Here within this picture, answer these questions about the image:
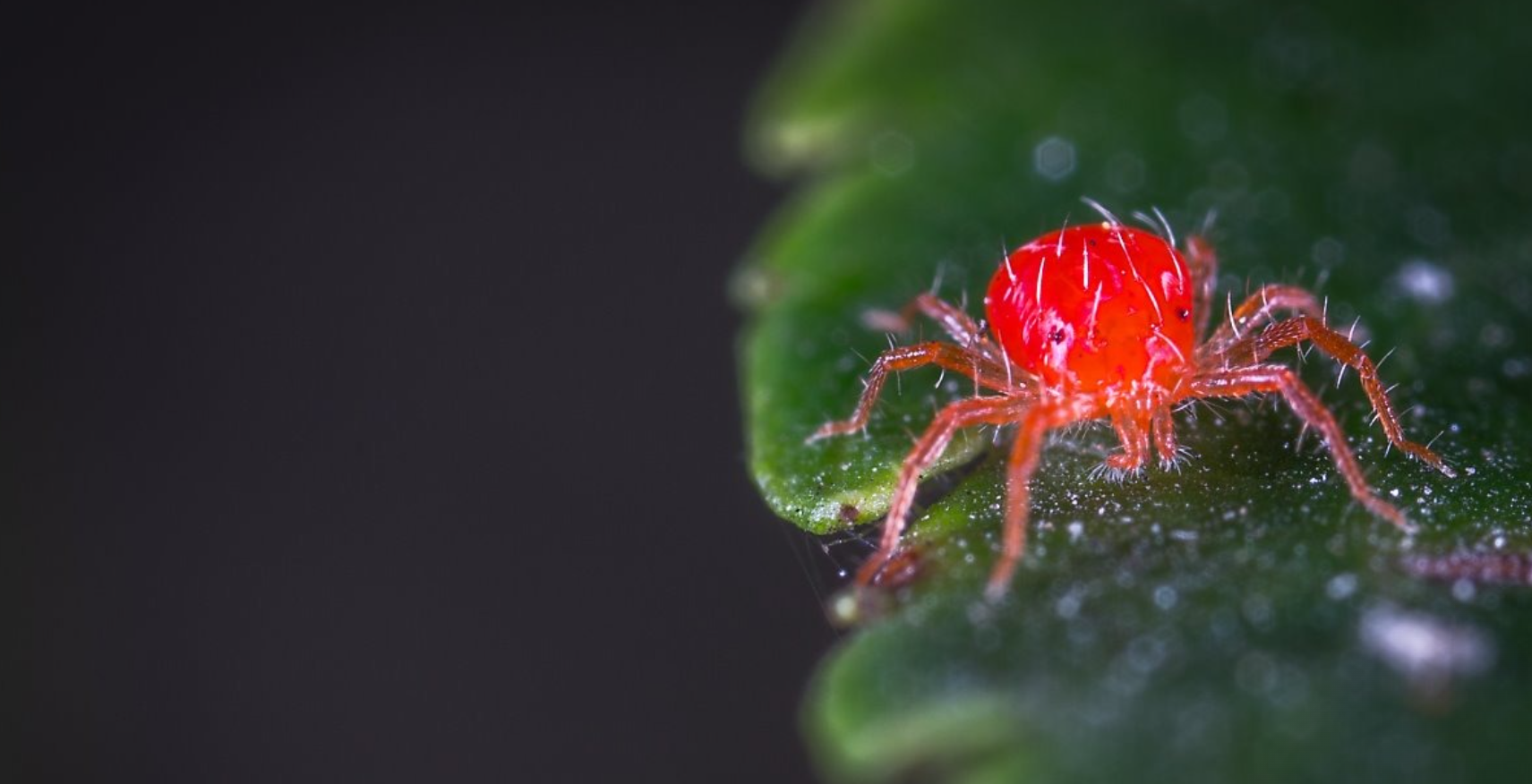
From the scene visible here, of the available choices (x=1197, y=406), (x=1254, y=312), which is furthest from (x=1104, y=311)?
(x=1254, y=312)

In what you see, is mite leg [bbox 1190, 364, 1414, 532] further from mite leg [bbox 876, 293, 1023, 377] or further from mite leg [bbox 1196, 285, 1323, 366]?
mite leg [bbox 876, 293, 1023, 377]

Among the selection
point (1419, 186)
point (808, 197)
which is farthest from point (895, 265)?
point (1419, 186)

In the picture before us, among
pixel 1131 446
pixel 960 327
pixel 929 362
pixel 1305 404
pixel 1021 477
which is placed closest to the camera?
pixel 1021 477

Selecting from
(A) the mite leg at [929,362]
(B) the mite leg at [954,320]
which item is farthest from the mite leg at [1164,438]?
(B) the mite leg at [954,320]

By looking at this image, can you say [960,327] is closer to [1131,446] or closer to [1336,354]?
[1131,446]

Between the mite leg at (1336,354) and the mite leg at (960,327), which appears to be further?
the mite leg at (960,327)

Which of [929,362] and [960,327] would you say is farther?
[960,327]

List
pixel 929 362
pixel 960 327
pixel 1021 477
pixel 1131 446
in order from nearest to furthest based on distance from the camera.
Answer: pixel 1021 477 < pixel 1131 446 < pixel 929 362 < pixel 960 327

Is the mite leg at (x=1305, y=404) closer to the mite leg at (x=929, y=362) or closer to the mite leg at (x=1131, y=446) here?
the mite leg at (x=1131, y=446)
